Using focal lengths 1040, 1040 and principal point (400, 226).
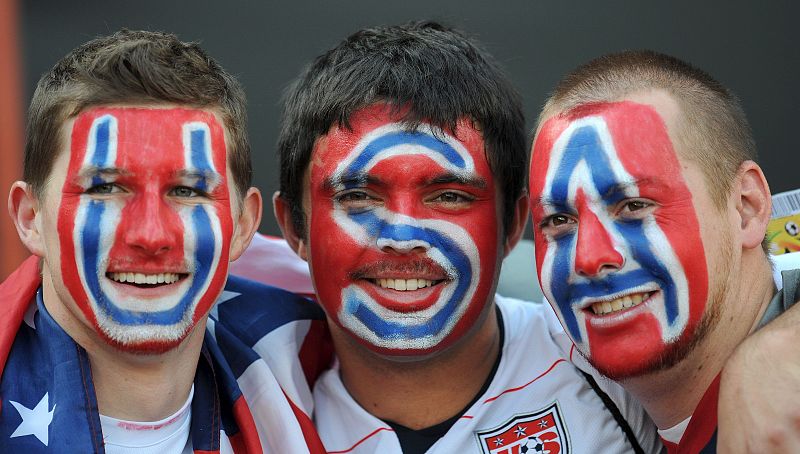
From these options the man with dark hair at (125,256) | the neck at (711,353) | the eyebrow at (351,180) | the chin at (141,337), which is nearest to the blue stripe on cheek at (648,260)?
the neck at (711,353)

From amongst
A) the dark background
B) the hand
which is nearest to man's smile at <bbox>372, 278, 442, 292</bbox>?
the hand

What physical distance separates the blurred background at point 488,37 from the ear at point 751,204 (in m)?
2.32

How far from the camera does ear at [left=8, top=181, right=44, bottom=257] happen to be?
111 inches

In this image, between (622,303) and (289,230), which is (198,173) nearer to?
(289,230)

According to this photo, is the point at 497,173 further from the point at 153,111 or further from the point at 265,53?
the point at 265,53

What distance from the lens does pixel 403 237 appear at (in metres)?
2.99

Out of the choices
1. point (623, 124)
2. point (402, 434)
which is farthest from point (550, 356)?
point (623, 124)

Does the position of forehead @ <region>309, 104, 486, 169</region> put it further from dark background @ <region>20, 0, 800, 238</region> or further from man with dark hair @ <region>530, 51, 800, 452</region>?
dark background @ <region>20, 0, 800, 238</region>

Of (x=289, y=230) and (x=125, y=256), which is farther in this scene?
(x=289, y=230)

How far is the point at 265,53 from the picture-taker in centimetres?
505

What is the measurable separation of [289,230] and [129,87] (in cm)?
83

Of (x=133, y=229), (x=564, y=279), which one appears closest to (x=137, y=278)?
(x=133, y=229)

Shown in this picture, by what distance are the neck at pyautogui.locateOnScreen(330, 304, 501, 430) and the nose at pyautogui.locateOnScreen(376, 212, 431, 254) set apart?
14.6 inches

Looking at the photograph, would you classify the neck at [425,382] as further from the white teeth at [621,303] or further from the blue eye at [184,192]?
the blue eye at [184,192]
